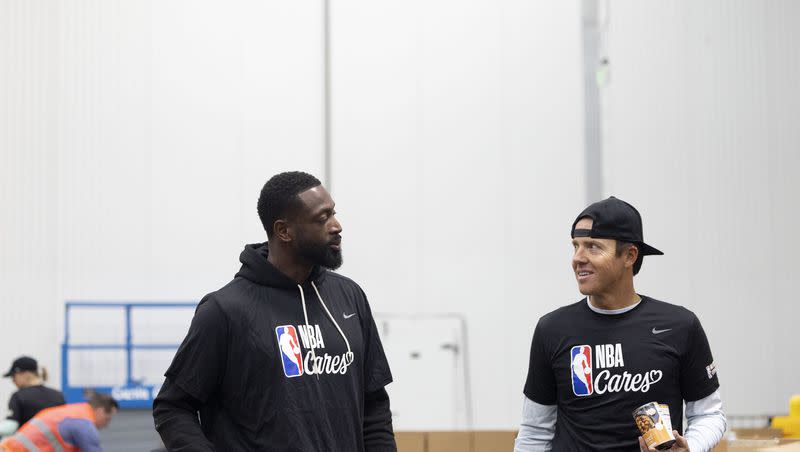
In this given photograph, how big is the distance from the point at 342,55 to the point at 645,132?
107 inches

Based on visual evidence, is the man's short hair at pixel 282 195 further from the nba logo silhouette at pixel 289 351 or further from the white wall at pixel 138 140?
the white wall at pixel 138 140

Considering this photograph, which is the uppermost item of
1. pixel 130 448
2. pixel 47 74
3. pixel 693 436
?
pixel 47 74

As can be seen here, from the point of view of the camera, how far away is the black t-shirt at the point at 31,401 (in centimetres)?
699

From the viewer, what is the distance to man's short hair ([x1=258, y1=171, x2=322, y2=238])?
2.39 meters

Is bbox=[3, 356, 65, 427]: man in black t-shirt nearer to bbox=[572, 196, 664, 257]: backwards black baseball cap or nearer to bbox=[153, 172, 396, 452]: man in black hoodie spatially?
bbox=[153, 172, 396, 452]: man in black hoodie

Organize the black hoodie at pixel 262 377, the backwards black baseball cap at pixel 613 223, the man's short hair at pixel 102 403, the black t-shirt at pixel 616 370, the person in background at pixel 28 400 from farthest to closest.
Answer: the person in background at pixel 28 400 → the man's short hair at pixel 102 403 → the backwards black baseball cap at pixel 613 223 → the black t-shirt at pixel 616 370 → the black hoodie at pixel 262 377

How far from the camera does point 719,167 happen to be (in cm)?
845

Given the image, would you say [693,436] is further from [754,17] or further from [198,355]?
[754,17]

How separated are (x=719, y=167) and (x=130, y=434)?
5501 mm

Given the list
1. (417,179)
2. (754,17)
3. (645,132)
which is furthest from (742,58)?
(417,179)

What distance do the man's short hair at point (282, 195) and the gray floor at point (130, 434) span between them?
5.90 metres

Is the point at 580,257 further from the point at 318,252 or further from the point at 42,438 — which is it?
the point at 42,438

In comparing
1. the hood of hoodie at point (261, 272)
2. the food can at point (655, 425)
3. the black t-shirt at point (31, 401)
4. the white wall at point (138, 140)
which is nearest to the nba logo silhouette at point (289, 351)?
the hood of hoodie at point (261, 272)

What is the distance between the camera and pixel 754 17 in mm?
8672
